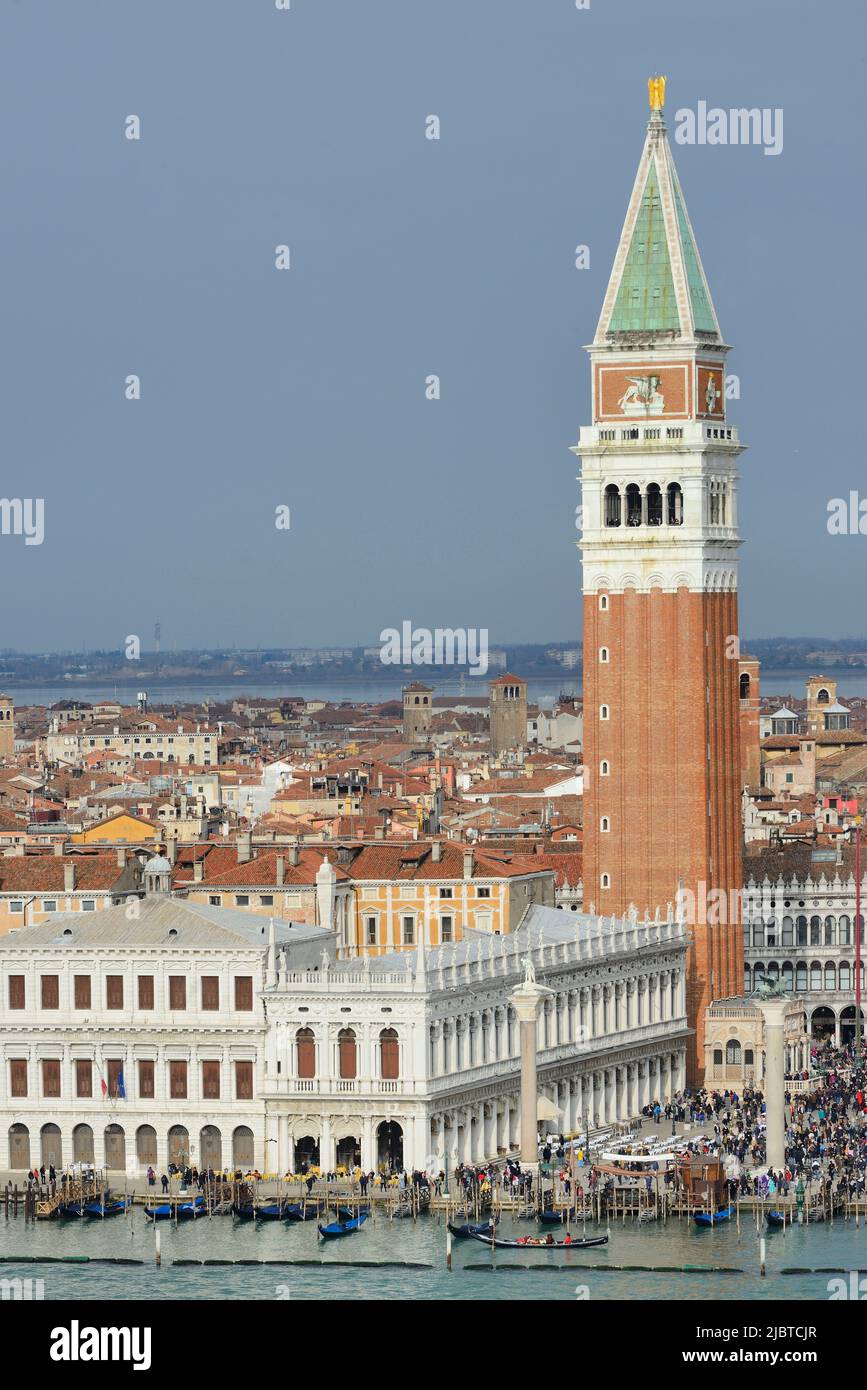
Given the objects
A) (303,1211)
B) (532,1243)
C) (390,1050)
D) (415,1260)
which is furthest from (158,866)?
(415,1260)

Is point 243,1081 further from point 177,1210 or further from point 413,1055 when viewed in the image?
point 177,1210

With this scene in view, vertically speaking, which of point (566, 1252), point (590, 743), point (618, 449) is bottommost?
point (566, 1252)

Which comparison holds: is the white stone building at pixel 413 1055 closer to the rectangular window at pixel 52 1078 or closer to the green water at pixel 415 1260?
the green water at pixel 415 1260

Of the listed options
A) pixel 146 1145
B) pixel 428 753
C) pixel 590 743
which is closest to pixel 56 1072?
pixel 146 1145

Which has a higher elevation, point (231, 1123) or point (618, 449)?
point (618, 449)

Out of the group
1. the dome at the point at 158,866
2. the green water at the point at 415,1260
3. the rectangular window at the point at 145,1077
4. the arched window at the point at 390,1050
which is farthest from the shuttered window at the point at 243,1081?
the dome at the point at 158,866
